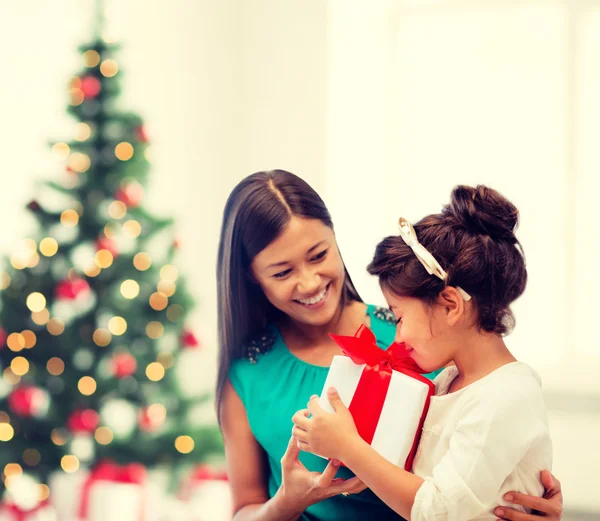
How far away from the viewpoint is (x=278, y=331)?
79.4 inches

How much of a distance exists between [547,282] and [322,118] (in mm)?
1539

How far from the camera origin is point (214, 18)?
4535 mm

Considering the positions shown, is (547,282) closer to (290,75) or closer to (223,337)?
(290,75)

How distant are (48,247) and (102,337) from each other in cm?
47

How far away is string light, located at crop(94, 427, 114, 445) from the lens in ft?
11.0

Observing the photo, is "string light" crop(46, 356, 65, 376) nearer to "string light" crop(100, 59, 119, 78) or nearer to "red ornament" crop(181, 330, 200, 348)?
"red ornament" crop(181, 330, 200, 348)

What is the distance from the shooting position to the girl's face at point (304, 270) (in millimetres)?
1770

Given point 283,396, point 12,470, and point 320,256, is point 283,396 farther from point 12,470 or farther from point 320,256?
point 12,470

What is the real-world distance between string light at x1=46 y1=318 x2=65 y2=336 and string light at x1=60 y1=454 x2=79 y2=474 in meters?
0.56

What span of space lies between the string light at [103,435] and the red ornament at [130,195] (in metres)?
1.03

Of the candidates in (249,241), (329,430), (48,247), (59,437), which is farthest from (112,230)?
(329,430)

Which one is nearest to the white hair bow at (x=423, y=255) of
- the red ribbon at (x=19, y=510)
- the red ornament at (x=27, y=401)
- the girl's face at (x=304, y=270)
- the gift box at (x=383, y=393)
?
the gift box at (x=383, y=393)

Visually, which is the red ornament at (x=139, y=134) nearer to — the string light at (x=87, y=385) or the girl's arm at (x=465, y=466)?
the string light at (x=87, y=385)

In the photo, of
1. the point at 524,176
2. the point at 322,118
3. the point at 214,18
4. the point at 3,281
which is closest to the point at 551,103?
the point at 524,176
